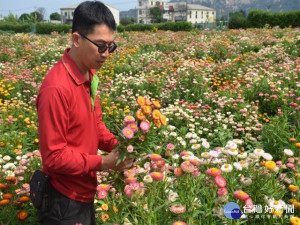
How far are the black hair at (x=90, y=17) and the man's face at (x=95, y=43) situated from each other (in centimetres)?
3

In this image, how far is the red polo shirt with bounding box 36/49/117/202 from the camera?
1.53 m

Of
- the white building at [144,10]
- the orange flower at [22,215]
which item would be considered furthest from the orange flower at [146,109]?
the white building at [144,10]

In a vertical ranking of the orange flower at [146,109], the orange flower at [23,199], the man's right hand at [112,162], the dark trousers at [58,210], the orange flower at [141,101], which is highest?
the orange flower at [141,101]

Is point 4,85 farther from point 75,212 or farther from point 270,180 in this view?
point 270,180

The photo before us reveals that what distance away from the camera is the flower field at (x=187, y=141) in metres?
1.83

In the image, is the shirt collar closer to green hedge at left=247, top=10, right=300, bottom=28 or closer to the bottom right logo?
the bottom right logo

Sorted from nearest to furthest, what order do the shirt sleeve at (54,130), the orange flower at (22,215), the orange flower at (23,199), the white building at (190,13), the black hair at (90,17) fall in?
the shirt sleeve at (54,130) → the black hair at (90,17) → the orange flower at (22,215) → the orange flower at (23,199) → the white building at (190,13)

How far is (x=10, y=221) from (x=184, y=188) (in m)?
1.46

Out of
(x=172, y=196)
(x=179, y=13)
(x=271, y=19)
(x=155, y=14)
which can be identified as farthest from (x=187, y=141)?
(x=179, y=13)

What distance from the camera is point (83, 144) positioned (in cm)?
183

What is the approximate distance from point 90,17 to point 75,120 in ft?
1.91

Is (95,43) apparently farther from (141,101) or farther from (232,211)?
(232,211)

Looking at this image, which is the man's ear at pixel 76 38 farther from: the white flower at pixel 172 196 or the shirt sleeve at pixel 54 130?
the white flower at pixel 172 196

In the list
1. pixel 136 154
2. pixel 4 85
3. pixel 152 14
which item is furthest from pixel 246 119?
pixel 152 14
